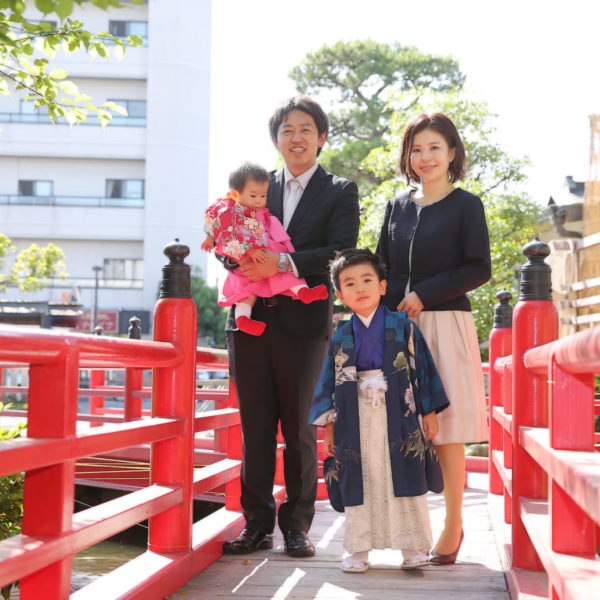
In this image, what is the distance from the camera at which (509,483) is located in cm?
296

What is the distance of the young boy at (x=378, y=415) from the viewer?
9.61ft

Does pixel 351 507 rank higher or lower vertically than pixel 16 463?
lower

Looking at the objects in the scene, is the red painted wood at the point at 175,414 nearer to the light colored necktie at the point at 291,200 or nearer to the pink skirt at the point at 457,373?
the light colored necktie at the point at 291,200

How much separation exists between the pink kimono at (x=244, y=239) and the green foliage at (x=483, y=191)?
10.2m

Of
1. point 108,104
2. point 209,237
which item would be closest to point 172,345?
point 209,237

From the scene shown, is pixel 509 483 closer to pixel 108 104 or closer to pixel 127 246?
pixel 108 104

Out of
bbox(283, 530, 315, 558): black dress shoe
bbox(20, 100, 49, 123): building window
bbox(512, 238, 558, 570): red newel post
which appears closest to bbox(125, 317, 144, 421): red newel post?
bbox(283, 530, 315, 558): black dress shoe

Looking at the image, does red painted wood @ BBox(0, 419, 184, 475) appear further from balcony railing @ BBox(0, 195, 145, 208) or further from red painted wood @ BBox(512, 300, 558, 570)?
balcony railing @ BBox(0, 195, 145, 208)

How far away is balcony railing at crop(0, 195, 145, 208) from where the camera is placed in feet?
98.2

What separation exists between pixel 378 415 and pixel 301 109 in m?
1.32

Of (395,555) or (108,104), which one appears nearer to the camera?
(395,555)

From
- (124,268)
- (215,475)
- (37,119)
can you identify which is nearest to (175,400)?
(215,475)

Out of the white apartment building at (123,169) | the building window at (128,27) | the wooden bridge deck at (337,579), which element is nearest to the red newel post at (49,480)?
the wooden bridge deck at (337,579)

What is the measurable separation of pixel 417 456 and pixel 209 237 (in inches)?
46.5
